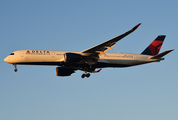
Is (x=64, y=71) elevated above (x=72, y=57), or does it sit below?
below

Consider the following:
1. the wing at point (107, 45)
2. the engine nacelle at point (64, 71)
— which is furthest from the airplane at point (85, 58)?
the engine nacelle at point (64, 71)

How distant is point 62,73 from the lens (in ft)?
184

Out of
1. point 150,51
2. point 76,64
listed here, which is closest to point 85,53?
point 76,64

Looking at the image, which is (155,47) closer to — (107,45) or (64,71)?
(107,45)

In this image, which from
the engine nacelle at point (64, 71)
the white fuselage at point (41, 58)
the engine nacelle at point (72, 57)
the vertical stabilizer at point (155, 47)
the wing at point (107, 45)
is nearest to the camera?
the wing at point (107, 45)

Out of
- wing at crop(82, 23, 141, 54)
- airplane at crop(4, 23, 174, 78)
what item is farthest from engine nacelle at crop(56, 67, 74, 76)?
wing at crop(82, 23, 141, 54)

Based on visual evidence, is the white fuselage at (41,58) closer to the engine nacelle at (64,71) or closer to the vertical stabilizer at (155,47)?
the engine nacelle at (64,71)

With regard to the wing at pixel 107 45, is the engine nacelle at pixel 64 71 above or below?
below

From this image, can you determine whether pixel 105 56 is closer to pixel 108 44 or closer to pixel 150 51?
pixel 108 44

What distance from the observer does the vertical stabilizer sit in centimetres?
5715

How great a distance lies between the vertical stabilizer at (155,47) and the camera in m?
57.2

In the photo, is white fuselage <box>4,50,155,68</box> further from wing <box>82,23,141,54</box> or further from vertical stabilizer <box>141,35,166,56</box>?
vertical stabilizer <box>141,35,166,56</box>

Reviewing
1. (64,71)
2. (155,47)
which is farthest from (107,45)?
(155,47)

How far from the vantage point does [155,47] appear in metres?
58.3
